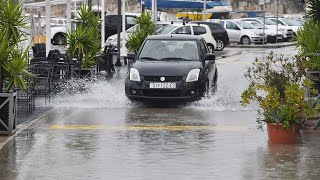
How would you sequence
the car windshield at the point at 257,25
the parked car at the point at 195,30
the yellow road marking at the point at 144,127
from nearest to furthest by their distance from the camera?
the yellow road marking at the point at 144,127, the parked car at the point at 195,30, the car windshield at the point at 257,25

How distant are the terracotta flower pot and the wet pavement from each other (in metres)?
0.18

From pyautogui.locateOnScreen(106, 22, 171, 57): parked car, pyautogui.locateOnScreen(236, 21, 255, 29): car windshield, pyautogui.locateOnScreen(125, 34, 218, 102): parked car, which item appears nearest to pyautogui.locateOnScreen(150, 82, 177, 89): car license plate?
pyautogui.locateOnScreen(125, 34, 218, 102): parked car

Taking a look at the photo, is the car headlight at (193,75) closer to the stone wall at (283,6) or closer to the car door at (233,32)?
the car door at (233,32)

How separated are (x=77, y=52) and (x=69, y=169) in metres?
13.7

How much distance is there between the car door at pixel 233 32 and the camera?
186 ft

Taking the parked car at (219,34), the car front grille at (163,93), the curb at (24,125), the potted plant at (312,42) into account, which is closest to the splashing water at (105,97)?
the car front grille at (163,93)

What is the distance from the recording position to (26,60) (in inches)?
602

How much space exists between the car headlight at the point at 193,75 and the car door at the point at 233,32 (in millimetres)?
36945

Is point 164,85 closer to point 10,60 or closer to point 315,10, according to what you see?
point 315,10

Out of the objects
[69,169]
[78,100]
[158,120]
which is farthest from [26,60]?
[78,100]

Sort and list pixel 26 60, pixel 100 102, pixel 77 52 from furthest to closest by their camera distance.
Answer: pixel 77 52 < pixel 100 102 < pixel 26 60

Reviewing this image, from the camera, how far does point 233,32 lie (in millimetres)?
56750

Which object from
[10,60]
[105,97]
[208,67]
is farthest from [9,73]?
[208,67]

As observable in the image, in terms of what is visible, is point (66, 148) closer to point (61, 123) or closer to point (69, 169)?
point (69, 169)
